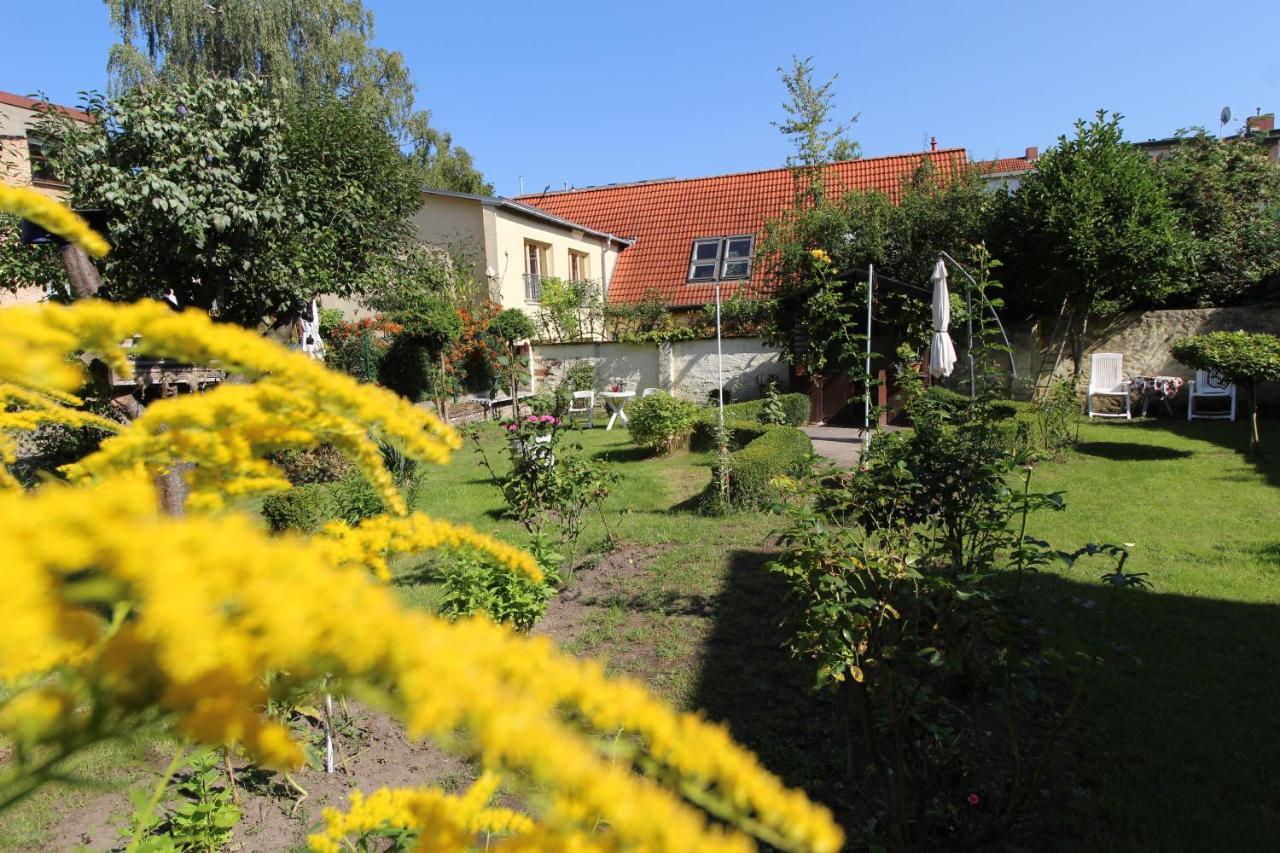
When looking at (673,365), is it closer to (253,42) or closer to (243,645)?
(253,42)

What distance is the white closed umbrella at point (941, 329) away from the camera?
10234mm

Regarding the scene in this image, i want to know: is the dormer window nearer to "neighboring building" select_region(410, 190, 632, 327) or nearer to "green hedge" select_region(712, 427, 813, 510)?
"neighboring building" select_region(410, 190, 632, 327)

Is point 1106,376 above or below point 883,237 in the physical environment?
below

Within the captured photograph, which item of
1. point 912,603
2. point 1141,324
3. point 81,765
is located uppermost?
point 1141,324

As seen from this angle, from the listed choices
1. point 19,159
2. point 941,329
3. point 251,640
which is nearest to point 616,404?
point 941,329

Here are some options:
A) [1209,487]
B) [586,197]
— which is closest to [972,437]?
[1209,487]

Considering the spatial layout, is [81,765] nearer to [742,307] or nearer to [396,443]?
[396,443]

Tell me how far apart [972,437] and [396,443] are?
4.13m

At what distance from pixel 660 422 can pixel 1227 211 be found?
1189 cm

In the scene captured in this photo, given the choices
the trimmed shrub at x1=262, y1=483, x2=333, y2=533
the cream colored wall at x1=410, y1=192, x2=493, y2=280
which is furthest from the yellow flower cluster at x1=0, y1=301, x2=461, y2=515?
the cream colored wall at x1=410, y1=192, x2=493, y2=280

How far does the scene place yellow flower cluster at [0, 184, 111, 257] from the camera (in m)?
0.66

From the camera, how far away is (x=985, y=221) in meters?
14.4

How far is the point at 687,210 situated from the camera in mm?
21328

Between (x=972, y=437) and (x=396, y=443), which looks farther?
(x=972, y=437)
